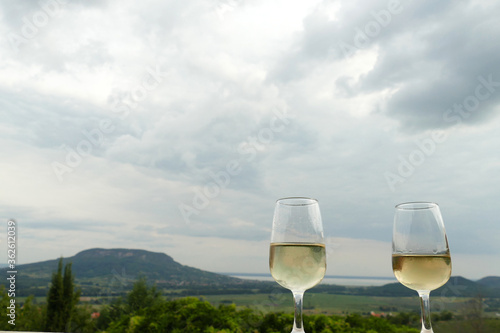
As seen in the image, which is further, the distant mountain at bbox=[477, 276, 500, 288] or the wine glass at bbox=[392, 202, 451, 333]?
the distant mountain at bbox=[477, 276, 500, 288]

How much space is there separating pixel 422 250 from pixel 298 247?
341mm

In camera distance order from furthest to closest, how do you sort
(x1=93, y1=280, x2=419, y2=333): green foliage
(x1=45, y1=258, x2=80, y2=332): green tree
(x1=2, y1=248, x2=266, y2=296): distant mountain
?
(x1=2, y1=248, x2=266, y2=296): distant mountain
(x1=45, y1=258, x2=80, y2=332): green tree
(x1=93, y1=280, x2=419, y2=333): green foliage

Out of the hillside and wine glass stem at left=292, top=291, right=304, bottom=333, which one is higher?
wine glass stem at left=292, top=291, right=304, bottom=333

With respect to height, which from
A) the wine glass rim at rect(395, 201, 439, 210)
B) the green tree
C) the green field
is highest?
the wine glass rim at rect(395, 201, 439, 210)

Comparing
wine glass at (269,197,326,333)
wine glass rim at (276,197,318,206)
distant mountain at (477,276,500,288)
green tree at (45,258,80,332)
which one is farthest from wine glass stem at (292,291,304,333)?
green tree at (45,258,80,332)

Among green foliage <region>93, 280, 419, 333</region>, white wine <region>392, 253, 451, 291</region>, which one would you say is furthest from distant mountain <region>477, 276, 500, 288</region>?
white wine <region>392, 253, 451, 291</region>

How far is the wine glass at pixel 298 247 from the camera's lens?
0.94 meters

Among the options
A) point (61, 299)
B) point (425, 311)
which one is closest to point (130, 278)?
point (61, 299)

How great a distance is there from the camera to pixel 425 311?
3.00ft

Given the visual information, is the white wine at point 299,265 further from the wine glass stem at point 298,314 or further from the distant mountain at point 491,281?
the distant mountain at point 491,281

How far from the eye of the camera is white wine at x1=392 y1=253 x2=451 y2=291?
3.16ft

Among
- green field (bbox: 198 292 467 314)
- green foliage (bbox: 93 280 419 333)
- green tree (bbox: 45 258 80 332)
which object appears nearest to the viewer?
green foliage (bbox: 93 280 419 333)

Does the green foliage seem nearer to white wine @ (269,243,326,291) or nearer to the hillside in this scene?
white wine @ (269,243,326,291)

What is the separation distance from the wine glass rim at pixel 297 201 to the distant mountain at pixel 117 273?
9.27 meters
